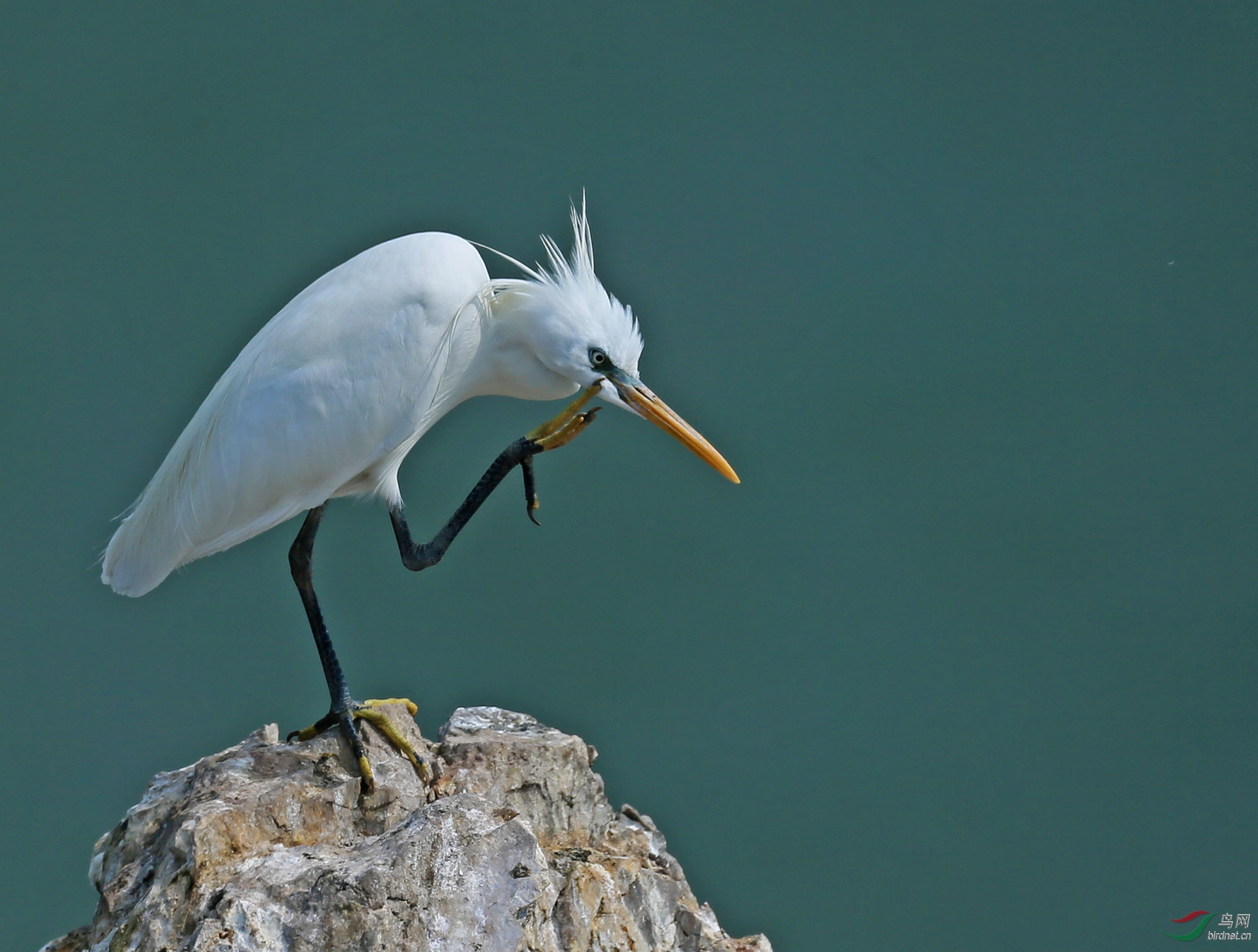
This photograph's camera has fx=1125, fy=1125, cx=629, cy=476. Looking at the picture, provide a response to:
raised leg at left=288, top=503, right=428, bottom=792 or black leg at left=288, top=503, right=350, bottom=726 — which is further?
black leg at left=288, top=503, right=350, bottom=726

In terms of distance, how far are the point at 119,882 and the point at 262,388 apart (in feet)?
3.87

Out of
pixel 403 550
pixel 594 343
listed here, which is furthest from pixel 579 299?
pixel 403 550

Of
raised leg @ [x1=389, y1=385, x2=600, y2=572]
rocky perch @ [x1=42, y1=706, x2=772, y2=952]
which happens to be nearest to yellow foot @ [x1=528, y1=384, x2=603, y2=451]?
raised leg @ [x1=389, y1=385, x2=600, y2=572]

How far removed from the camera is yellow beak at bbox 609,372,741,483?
2820 mm

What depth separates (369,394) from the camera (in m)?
2.75

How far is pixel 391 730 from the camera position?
2.79 meters

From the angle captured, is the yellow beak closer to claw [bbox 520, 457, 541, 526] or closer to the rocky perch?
claw [bbox 520, 457, 541, 526]

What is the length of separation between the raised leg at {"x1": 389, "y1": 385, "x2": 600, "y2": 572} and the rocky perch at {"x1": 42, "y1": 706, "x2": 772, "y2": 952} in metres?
0.41

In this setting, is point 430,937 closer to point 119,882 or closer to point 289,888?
point 289,888

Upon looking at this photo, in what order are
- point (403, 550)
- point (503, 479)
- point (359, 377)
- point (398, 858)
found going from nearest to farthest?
point (398, 858) → point (359, 377) → point (503, 479) → point (403, 550)

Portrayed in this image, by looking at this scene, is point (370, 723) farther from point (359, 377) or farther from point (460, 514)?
point (359, 377)

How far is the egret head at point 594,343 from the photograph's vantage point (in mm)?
2809

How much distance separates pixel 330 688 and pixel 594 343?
110 centimetres

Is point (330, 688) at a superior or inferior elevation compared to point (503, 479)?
inferior
